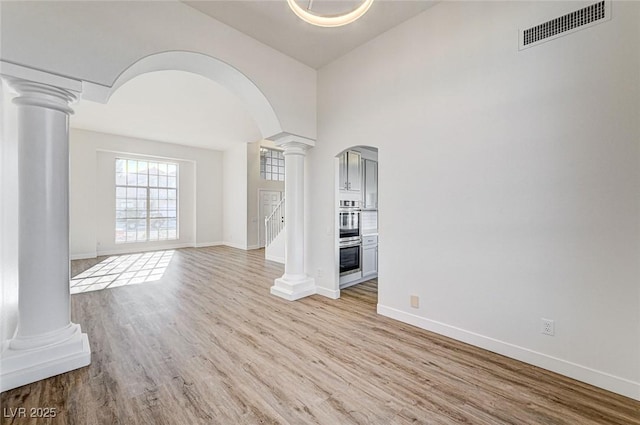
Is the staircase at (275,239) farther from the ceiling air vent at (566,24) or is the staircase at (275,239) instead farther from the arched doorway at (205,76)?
the ceiling air vent at (566,24)

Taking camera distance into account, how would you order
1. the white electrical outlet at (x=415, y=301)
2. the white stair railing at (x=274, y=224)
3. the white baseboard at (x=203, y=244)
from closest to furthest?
the white electrical outlet at (x=415, y=301)
the white stair railing at (x=274, y=224)
the white baseboard at (x=203, y=244)

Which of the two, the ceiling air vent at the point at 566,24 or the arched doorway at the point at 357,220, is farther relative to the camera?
the arched doorway at the point at 357,220

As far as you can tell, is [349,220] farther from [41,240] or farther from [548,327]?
[41,240]

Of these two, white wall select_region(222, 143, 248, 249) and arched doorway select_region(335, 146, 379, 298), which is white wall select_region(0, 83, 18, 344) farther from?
white wall select_region(222, 143, 248, 249)

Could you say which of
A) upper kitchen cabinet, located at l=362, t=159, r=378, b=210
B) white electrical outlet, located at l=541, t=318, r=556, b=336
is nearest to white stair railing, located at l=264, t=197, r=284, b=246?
upper kitchen cabinet, located at l=362, t=159, r=378, b=210

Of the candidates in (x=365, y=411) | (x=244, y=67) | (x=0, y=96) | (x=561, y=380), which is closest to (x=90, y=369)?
(x=365, y=411)

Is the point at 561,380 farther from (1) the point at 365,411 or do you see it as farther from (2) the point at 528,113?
(2) the point at 528,113

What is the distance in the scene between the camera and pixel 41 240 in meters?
2.10

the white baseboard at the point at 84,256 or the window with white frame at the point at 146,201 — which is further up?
the window with white frame at the point at 146,201

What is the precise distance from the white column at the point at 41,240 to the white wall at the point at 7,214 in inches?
16.4

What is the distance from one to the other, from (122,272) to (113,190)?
326 cm

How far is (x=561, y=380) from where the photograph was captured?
2.06 meters

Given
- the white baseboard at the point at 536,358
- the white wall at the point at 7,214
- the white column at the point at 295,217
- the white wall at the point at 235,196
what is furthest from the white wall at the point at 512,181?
the white wall at the point at 235,196

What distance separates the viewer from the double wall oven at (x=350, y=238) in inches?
175
